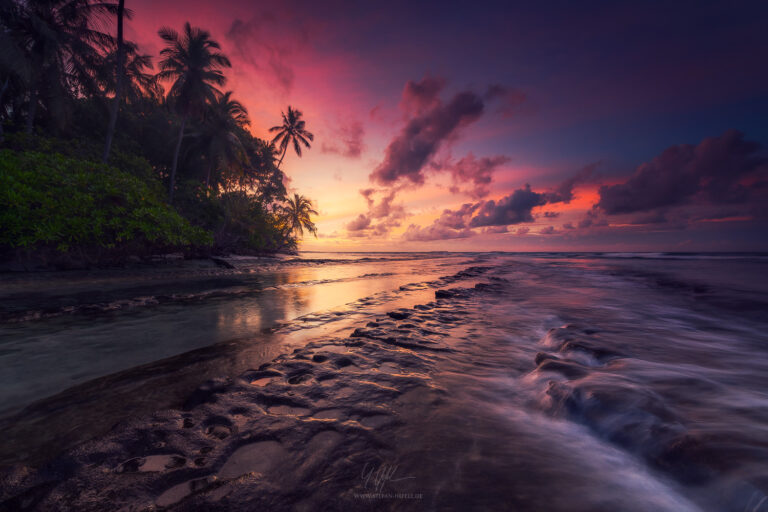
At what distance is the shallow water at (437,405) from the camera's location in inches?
51.2

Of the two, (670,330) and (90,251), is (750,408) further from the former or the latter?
(90,251)

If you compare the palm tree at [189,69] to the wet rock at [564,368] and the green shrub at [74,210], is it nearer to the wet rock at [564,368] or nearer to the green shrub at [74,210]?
the green shrub at [74,210]

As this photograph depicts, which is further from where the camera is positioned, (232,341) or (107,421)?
(232,341)

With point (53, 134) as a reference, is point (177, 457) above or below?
below

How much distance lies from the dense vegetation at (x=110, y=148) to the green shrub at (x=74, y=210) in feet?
0.13

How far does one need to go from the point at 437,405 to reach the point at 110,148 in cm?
2430

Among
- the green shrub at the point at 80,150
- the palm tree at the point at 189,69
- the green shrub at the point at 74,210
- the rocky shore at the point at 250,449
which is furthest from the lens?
the palm tree at the point at 189,69

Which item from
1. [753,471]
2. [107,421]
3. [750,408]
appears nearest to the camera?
[753,471]

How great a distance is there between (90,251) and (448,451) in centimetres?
1520

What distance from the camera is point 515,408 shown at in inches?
84.4

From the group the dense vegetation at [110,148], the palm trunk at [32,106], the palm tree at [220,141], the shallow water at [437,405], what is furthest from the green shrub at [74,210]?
the palm tree at [220,141]

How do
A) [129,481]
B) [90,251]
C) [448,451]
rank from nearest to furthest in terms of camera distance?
[129,481], [448,451], [90,251]

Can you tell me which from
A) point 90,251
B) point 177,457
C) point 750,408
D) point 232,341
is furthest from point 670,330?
point 90,251

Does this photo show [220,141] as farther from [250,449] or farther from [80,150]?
[250,449]
